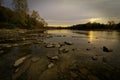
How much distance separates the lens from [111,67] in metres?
9.36

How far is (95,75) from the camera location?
314 inches

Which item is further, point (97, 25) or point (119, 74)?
point (97, 25)

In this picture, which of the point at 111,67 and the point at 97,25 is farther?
the point at 97,25

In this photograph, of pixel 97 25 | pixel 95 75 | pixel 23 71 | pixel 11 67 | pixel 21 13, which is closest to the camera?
pixel 95 75

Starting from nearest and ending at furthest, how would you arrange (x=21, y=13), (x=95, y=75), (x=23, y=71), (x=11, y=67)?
(x=95, y=75) → (x=23, y=71) → (x=11, y=67) → (x=21, y=13)

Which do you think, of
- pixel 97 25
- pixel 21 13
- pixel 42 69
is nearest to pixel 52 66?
pixel 42 69

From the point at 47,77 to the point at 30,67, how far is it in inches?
85.6

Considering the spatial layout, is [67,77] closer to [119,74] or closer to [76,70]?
[76,70]

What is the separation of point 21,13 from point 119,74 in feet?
199

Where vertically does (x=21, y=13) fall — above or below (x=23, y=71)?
above

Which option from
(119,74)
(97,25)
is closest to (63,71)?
(119,74)

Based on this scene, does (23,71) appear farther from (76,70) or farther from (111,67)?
(111,67)

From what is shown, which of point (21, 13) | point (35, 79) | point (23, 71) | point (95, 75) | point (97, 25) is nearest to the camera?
point (35, 79)

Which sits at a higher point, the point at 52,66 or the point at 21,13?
the point at 21,13
